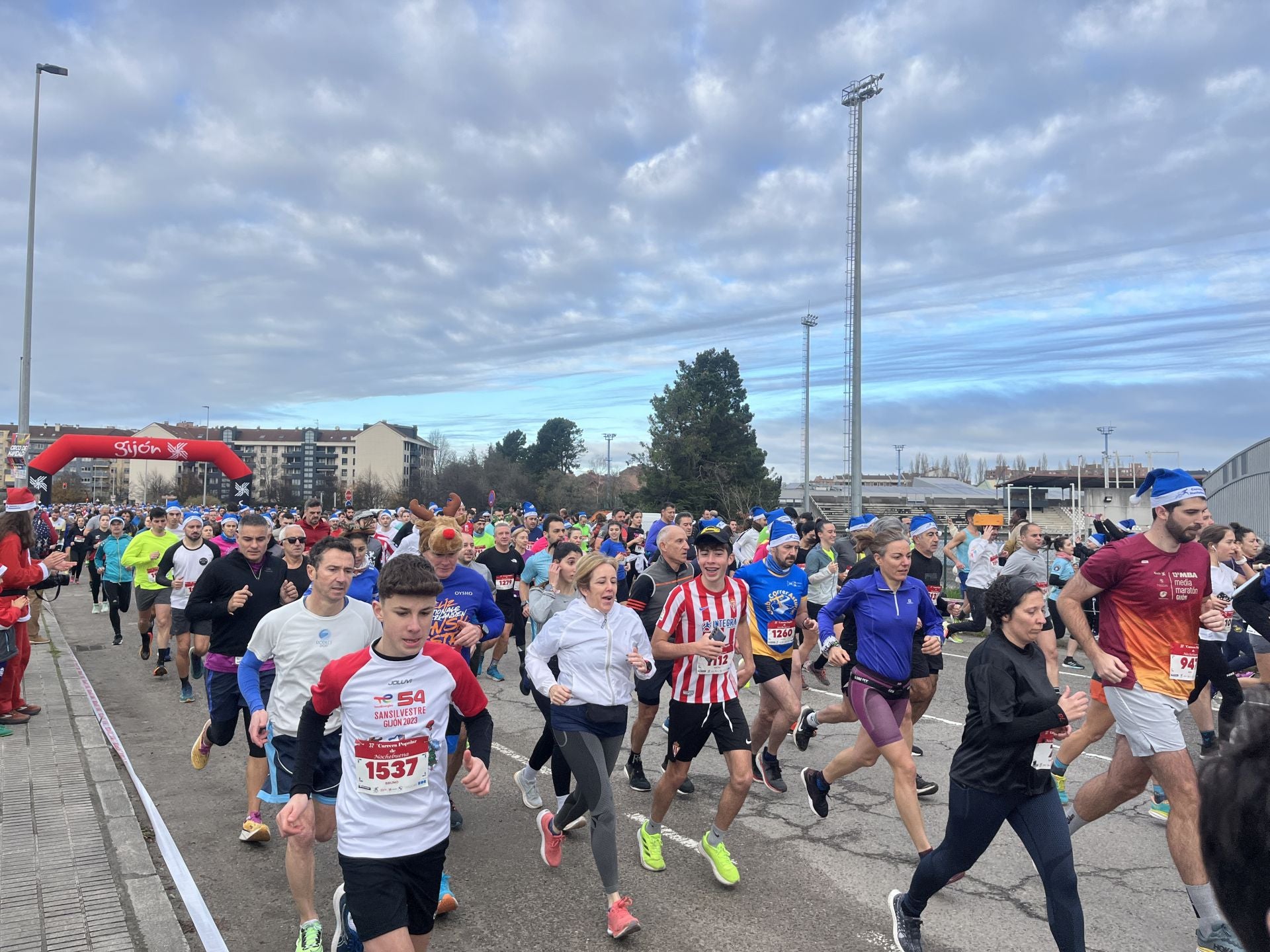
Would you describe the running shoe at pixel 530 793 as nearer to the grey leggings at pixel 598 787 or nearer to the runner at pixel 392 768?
the grey leggings at pixel 598 787

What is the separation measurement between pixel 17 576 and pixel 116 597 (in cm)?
628

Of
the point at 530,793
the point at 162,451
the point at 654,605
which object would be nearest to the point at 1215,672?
the point at 654,605

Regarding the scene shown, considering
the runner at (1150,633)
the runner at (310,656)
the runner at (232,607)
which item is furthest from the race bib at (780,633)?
the runner at (232,607)

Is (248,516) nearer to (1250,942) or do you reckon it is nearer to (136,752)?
(136,752)

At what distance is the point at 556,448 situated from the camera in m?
85.3

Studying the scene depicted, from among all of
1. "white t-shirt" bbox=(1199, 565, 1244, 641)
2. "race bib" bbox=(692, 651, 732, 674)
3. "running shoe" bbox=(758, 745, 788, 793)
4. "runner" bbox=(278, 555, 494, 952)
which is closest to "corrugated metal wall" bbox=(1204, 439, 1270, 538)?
"white t-shirt" bbox=(1199, 565, 1244, 641)

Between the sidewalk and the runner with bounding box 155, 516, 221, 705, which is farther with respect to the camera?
the runner with bounding box 155, 516, 221, 705

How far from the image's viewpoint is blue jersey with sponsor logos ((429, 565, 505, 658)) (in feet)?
19.3

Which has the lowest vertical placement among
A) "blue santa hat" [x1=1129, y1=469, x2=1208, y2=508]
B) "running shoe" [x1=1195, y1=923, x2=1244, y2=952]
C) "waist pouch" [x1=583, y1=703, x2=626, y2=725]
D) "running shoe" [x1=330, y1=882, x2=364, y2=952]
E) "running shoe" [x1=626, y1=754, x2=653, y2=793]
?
"running shoe" [x1=626, y1=754, x2=653, y2=793]

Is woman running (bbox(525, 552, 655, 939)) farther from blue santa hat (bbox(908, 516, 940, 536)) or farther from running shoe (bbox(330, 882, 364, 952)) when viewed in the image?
blue santa hat (bbox(908, 516, 940, 536))

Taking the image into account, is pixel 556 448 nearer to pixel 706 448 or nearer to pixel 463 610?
pixel 706 448

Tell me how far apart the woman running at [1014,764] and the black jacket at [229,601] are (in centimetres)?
444

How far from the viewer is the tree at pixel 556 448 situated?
278 feet

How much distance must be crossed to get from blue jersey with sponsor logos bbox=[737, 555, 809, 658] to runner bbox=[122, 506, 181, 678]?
774 cm
